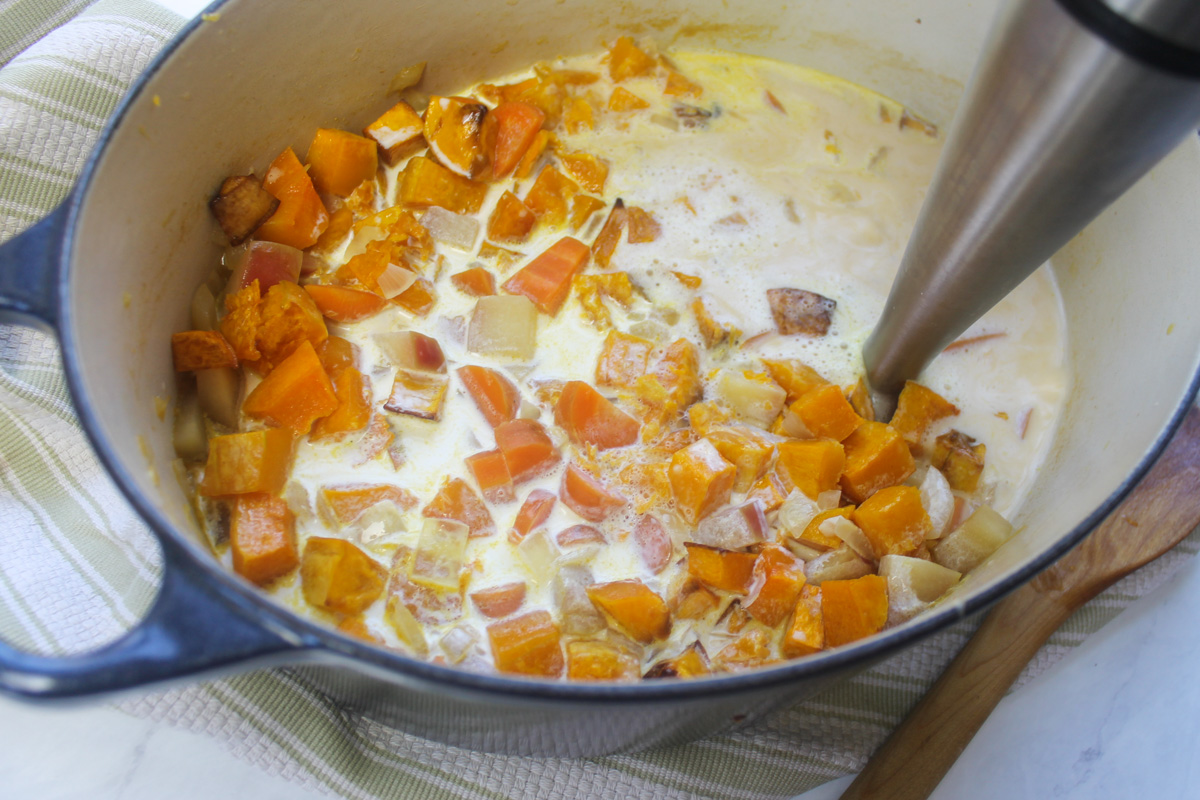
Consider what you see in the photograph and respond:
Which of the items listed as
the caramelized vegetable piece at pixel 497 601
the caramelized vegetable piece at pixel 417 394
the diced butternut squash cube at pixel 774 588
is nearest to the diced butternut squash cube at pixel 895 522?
the diced butternut squash cube at pixel 774 588

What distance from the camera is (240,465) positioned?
1207 millimetres

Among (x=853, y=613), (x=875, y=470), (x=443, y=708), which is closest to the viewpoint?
(x=443, y=708)

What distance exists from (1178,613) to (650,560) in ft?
2.88

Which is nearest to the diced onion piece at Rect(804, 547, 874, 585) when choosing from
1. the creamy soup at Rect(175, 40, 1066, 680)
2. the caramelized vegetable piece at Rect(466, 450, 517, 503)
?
the creamy soup at Rect(175, 40, 1066, 680)

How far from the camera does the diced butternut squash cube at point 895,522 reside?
4.03 ft

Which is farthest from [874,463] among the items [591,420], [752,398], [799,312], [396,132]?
[396,132]

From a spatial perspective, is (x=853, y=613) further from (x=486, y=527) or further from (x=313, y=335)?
(x=313, y=335)

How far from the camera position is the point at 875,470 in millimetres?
1291

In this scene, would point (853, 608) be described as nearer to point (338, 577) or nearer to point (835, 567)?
point (835, 567)

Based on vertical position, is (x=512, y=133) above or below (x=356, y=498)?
above

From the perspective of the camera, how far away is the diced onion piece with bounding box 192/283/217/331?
4.54ft

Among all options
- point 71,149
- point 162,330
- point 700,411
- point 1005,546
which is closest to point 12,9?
point 71,149

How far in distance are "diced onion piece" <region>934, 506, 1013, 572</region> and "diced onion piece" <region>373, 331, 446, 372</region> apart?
79cm

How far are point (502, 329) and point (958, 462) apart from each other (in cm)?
73
